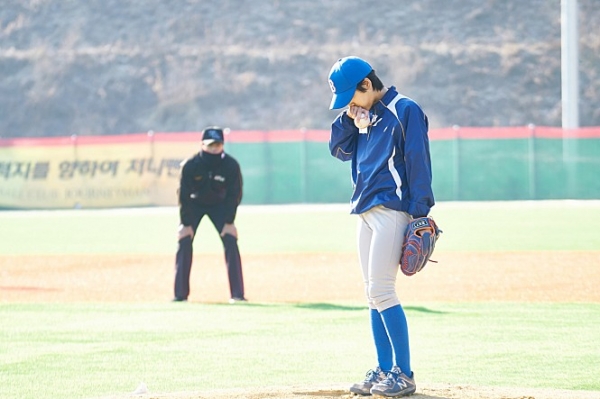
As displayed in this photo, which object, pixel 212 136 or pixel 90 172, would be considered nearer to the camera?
pixel 212 136

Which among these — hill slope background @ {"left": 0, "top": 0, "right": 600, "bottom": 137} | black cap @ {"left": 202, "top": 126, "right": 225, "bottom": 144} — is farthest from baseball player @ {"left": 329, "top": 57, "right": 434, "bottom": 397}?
hill slope background @ {"left": 0, "top": 0, "right": 600, "bottom": 137}

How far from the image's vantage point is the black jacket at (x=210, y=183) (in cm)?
1282

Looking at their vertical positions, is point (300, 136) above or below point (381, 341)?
above

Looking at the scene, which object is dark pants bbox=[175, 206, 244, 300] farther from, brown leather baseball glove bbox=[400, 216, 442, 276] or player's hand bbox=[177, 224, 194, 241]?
brown leather baseball glove bbox=[400, 216, 442, 276]

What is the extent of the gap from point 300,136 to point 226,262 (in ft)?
76.5

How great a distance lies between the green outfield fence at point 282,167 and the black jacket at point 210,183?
72.8 feet

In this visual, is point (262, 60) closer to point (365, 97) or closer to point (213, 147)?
point (213, 147)

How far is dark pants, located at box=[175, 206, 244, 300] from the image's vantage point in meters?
12.8

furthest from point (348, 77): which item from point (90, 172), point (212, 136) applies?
point (90, 172)

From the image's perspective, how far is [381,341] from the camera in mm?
6645

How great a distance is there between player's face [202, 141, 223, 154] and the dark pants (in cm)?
64

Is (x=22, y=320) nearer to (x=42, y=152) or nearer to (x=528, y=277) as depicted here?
(x=528, y=277)

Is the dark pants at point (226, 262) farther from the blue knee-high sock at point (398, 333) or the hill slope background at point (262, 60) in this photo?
the hill slope background at point (262, 60)

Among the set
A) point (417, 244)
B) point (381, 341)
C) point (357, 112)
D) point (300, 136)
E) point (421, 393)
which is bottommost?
point (421, 393)
